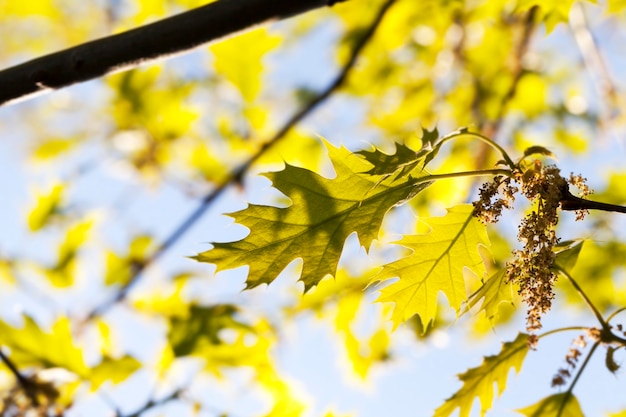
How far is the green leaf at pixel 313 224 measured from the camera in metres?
1.22

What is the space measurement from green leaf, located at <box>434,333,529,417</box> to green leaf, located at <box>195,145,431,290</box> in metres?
0.44

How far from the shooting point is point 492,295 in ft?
4.25

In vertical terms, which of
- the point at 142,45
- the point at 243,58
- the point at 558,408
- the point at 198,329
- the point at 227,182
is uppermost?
the point at 243,58

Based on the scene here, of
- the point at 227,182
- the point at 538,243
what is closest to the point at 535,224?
the point at 538,243

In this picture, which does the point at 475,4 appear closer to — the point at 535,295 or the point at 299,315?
the point at 299,315

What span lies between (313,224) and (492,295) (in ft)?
1.25

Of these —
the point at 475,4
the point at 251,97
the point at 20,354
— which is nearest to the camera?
the point at 20,354

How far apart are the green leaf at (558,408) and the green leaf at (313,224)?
1.99 feet

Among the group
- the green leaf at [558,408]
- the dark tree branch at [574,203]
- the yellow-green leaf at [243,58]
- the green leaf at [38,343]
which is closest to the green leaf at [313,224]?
the dark tree branch at [574,203]

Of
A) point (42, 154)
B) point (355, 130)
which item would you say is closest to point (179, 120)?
point (42, 154)

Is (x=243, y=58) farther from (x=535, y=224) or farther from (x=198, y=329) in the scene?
(x=535, y=224)

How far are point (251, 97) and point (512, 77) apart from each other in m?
1.27

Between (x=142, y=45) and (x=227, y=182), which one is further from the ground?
(x=227, y=182)

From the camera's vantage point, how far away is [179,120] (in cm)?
329
